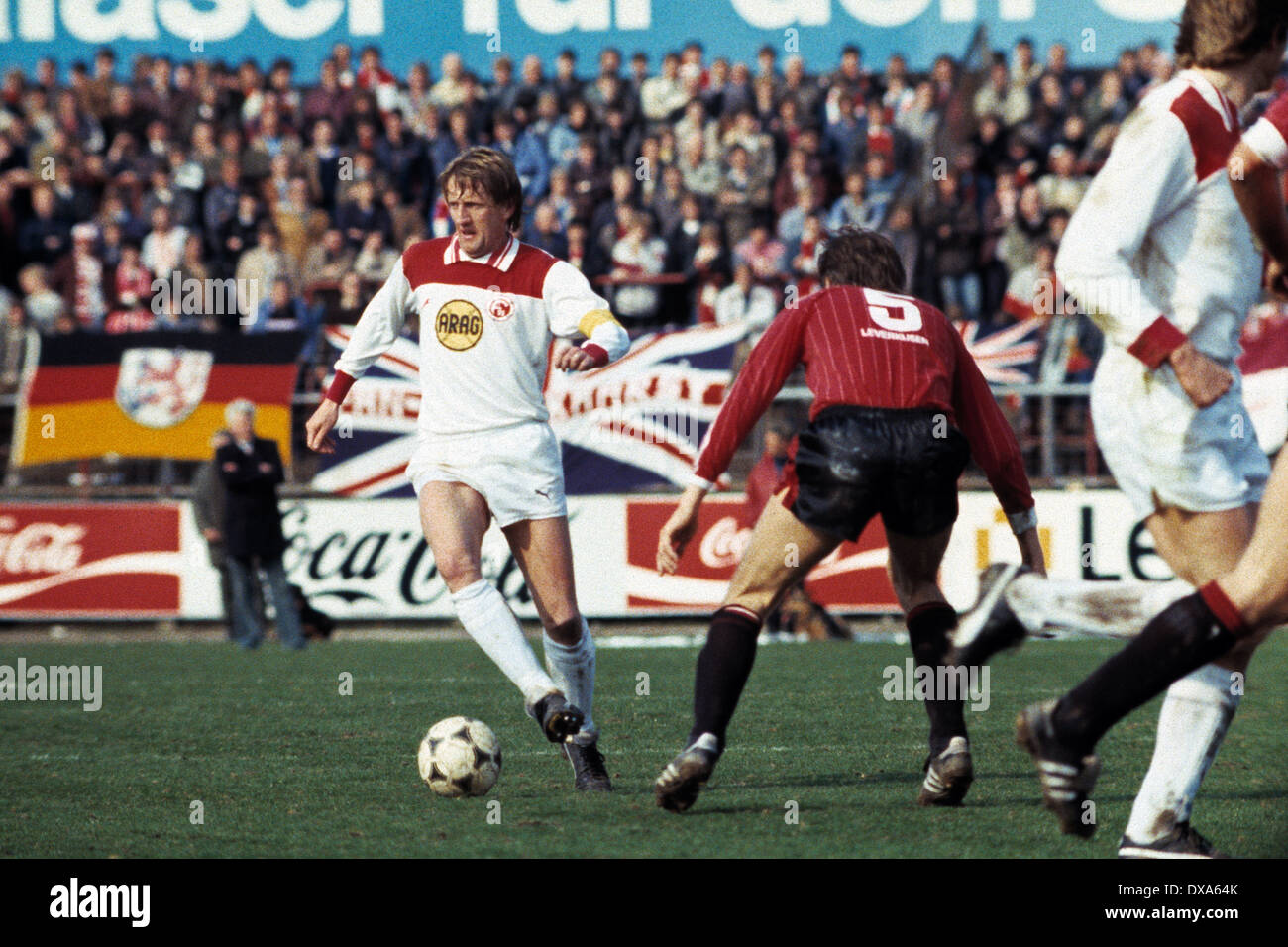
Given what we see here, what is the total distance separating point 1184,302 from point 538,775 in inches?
145

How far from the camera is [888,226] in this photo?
707 inches

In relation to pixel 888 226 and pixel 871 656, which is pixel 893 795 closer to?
pixel 871 656

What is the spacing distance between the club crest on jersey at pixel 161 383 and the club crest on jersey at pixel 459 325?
11133 mm

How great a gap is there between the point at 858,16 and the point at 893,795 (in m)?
15.2

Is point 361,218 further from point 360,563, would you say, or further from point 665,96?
point 360,563

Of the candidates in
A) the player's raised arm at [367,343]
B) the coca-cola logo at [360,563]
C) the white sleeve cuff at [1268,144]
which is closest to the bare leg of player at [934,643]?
the white sleeve cuff at [1268,144]

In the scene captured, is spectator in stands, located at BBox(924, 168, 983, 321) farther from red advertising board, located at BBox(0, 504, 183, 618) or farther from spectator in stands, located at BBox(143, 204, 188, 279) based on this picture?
spectator in stands, located at BBox(143, 204, 188, 279)

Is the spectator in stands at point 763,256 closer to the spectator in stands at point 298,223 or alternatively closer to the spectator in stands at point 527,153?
the spectator in stands at point 527,153

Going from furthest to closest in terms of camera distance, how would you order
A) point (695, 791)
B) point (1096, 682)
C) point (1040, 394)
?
point (1040, 394), point (695, 791), point (1096, 682)

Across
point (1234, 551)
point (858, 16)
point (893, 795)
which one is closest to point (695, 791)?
point (893, 795)

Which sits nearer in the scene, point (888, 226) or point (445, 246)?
point (445, 246)

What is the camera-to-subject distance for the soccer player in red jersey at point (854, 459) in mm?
6023

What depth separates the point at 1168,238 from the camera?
4.90 m

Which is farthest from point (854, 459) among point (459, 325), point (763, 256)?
point (763, 256)
